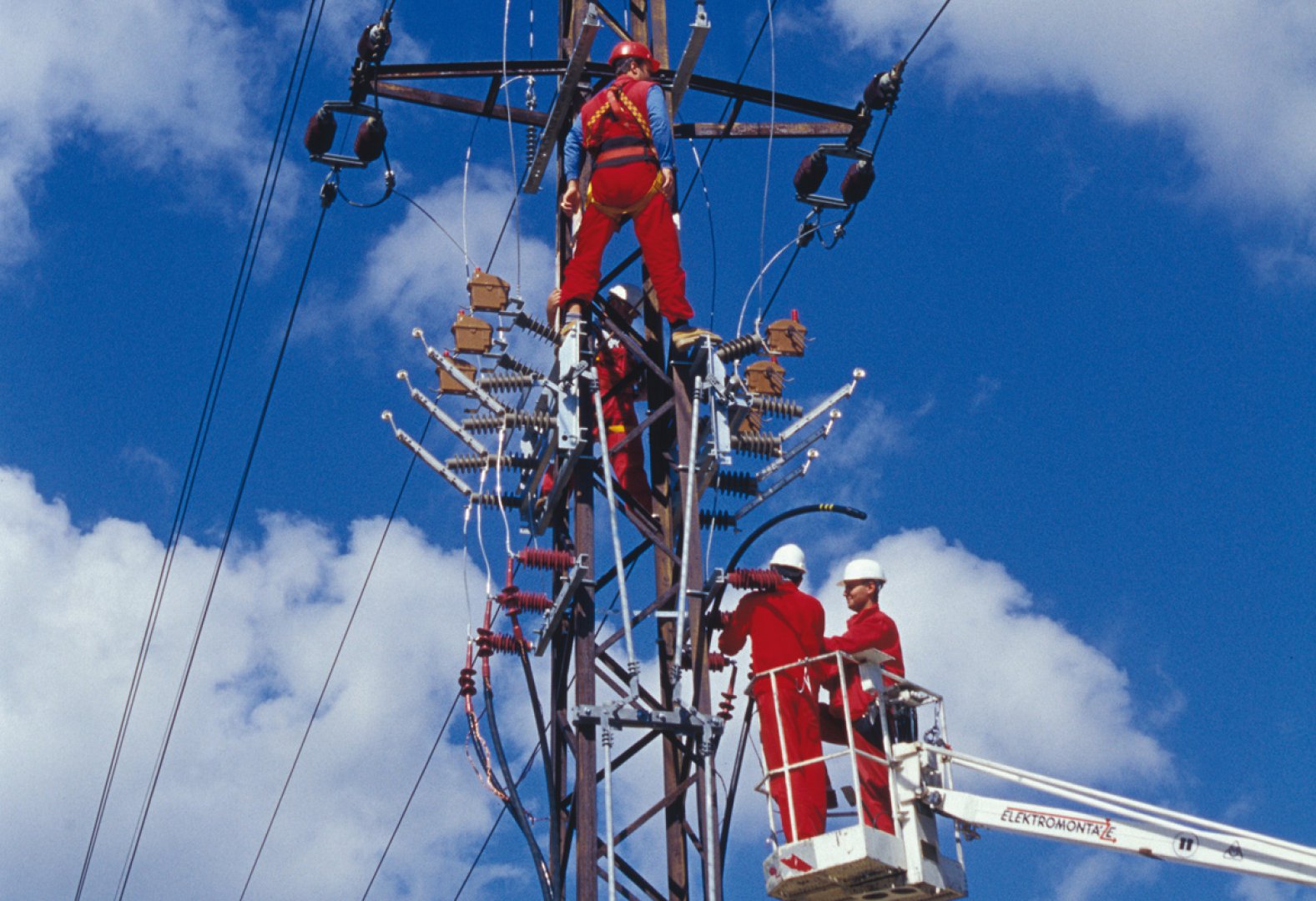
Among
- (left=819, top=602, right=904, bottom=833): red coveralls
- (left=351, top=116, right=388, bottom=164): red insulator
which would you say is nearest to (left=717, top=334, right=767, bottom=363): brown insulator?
(left=819, top=602, right=904, bottom=833): red coveralls

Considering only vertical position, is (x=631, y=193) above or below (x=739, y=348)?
above

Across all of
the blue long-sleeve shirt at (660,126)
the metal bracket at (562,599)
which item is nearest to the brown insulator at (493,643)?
the metal bracket at (562,599)

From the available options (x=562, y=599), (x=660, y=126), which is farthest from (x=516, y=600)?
(x=660, y=126)

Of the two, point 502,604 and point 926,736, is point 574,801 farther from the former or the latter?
point 926,736

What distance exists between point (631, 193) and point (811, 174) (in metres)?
2.34

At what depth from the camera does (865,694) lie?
1305 cm

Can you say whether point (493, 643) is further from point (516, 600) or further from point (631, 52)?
point (631, 52)

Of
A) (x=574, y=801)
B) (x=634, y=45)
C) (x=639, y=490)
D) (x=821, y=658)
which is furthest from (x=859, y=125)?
(x=574, y=801)

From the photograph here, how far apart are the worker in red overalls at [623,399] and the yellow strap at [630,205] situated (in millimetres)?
626

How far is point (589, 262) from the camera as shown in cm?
1430

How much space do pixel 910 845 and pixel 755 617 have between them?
1.97m

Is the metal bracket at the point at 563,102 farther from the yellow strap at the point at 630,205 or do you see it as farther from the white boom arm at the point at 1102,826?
the white boom arm at the point at 1102,826

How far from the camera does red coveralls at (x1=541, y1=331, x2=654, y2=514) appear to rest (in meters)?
14.6

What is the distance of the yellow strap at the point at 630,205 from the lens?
1430cm
